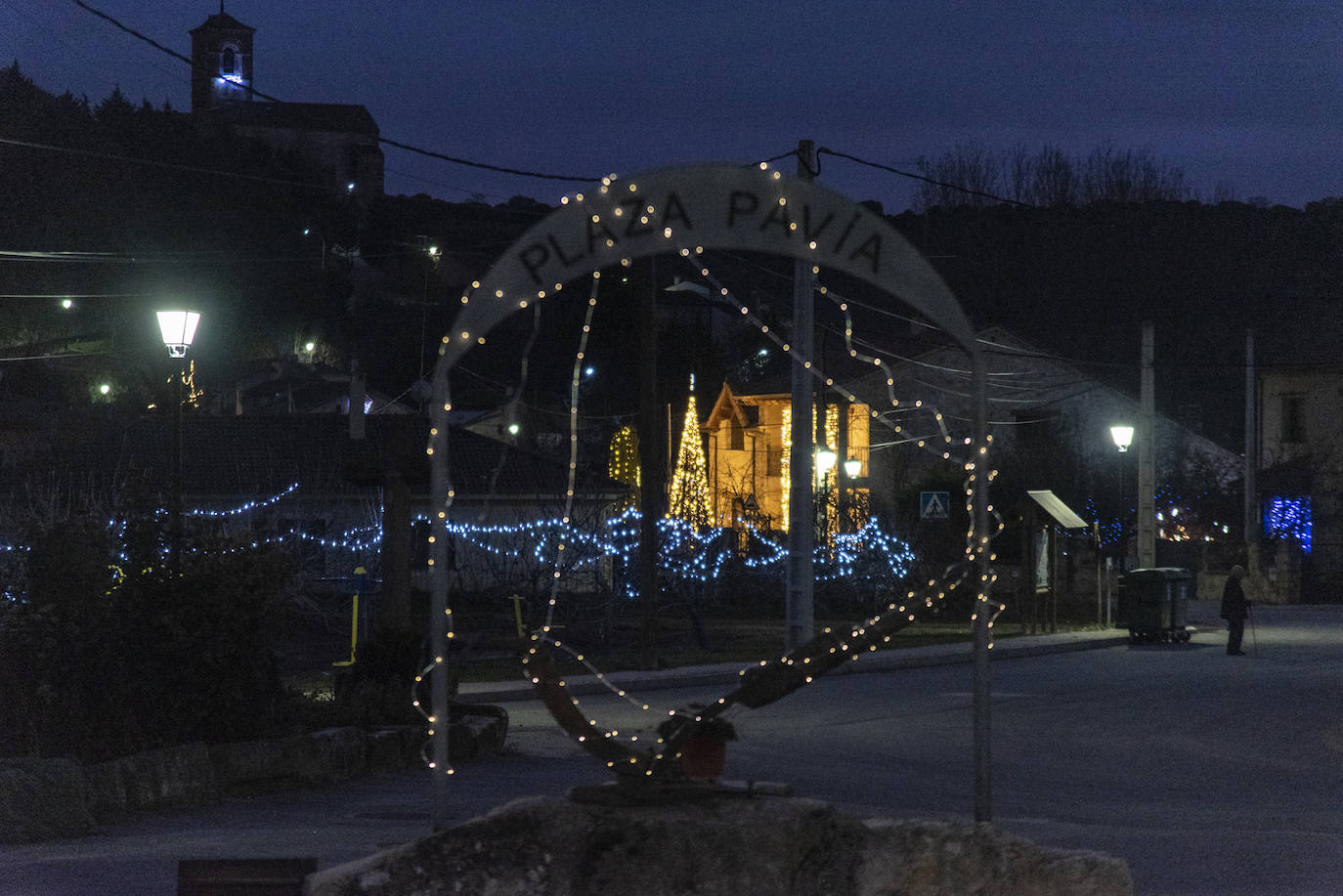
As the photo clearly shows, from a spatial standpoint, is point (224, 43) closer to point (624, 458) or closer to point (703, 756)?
point (624, 458)

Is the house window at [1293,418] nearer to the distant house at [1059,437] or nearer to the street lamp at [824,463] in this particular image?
the distant house at [1059,437]

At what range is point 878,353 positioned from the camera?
5219 centimetres

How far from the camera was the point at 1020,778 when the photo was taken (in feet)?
42.6

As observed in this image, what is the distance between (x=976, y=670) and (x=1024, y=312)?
7909cm

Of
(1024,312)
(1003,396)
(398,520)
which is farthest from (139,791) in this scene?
(1024,312)

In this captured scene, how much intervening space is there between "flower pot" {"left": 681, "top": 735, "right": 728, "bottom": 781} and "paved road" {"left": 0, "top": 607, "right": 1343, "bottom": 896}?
8.87ft

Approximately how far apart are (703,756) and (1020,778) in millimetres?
7006

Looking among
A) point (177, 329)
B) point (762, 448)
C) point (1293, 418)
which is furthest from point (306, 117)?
point (177, 329)

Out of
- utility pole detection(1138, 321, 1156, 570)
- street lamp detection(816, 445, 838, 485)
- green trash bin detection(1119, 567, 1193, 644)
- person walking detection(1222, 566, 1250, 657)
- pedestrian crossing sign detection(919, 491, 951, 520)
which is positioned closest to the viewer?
person walking detection(1222, 566, 1250, 657)

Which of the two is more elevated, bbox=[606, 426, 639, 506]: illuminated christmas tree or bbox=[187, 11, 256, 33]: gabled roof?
bbox=[187, 11, 256, 33]: gabled roof

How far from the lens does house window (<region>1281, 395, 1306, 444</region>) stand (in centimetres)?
5608

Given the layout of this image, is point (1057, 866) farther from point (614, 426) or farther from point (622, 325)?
point (622, 325)

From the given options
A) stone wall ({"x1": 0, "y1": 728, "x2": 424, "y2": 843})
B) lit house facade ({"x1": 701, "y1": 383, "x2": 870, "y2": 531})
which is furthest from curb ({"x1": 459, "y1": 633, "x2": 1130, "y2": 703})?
lit house facade ({"x1": 701, "y1": 383, "x2": 870, "y2": 531})

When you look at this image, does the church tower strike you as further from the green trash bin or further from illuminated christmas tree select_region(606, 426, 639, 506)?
the green trash bin
